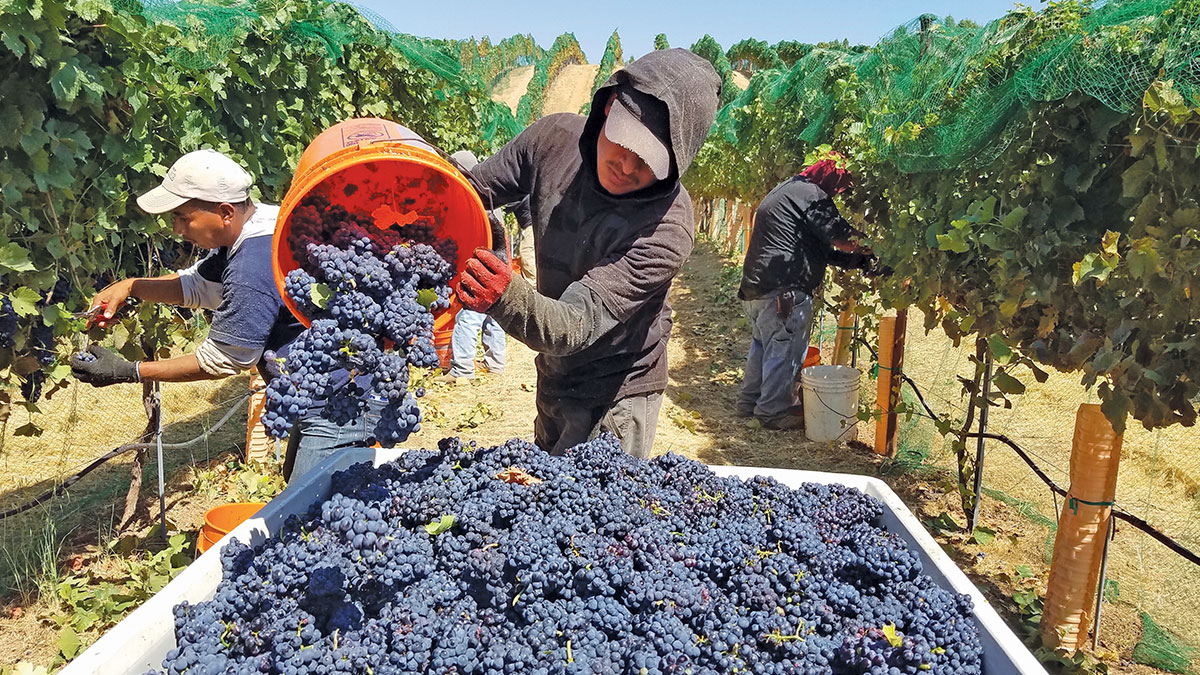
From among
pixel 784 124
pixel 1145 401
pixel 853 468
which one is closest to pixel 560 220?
pixel 1145 401

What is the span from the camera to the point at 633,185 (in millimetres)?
2047

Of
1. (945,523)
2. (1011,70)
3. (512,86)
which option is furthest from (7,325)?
(512,86)

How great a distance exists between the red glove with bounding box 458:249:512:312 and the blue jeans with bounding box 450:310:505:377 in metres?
5.10

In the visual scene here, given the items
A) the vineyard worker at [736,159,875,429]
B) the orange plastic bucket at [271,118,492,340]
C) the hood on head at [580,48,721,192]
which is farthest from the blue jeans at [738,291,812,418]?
the orange plastic bucket at [271,118,492,340]

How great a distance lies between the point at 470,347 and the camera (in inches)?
274

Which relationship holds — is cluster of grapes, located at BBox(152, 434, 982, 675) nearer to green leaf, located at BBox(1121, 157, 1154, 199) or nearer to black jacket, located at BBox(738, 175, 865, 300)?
green leaf, located at BBox(1121, 157, 1154, 199)

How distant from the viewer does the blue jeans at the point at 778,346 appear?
5598 mm

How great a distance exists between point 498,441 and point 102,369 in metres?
2.97

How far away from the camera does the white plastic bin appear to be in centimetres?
124

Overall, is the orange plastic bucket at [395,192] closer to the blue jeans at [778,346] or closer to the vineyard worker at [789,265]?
the vineyard worker at [789,265]

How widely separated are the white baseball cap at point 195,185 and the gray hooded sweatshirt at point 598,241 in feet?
3.32

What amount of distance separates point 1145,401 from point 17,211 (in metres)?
3.47

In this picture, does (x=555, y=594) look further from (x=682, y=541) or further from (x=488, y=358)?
(x=488, y=358)

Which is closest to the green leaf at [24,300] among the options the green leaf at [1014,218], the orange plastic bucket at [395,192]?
the orange plastic bucket at [395,192]
